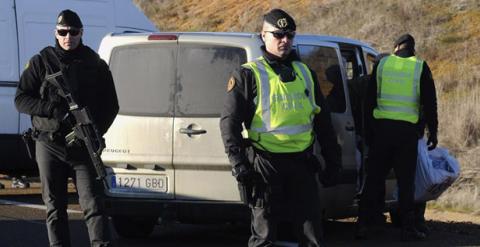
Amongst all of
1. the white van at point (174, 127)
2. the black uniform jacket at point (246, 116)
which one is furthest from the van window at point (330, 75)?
the black uniform jacket at point (246, 116)

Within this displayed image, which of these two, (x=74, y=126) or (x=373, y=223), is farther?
(x=373, y=223)

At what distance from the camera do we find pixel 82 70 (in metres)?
6.62

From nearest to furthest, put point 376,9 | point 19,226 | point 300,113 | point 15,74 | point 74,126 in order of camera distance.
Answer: point 300,113 → point 74,126 → point 19,226 → point 15,74 → point 376,9

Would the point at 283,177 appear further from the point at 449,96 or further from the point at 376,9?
the point at 376,9

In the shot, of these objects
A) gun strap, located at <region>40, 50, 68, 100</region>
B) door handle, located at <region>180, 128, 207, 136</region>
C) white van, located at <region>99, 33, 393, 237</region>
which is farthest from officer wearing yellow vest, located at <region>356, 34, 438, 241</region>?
gun strap, located at <region>40, 50, 68, 100</region>

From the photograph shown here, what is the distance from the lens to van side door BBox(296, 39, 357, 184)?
8445mm

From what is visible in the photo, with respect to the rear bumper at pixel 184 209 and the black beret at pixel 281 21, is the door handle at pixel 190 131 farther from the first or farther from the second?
the black beret at pixel 281 21

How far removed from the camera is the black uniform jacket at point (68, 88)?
6523 millimetres

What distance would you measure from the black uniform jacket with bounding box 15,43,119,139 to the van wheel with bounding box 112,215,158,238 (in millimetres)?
2139

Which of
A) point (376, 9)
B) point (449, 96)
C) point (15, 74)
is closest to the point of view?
point (15, 74)

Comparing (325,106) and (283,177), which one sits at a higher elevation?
(325,106)

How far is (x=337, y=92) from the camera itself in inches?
339

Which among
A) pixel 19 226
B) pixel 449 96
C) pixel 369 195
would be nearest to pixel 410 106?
pixel 369 195

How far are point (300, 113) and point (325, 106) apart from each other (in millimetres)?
285
